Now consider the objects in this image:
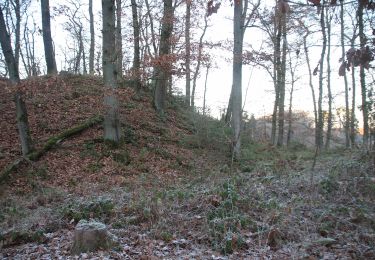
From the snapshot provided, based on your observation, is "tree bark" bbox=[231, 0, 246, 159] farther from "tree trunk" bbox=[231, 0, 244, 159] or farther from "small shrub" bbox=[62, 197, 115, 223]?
"small shrub" bbox=[62, 197, 115, 223]

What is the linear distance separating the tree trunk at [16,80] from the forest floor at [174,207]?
1.95ft

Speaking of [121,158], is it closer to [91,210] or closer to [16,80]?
[16,80]

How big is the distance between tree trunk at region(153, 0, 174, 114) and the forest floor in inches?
115

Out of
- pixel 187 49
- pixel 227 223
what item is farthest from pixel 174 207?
pixel 187 49

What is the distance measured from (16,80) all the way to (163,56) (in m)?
5.88

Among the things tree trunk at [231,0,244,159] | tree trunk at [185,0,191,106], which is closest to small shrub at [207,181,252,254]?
tree trunk at [231,0,244,159]

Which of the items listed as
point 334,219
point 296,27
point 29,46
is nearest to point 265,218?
point 334,219

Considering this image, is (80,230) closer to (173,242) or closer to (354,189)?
(173,242)

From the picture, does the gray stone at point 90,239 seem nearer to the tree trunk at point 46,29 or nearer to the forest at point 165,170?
the forest at point 165,170

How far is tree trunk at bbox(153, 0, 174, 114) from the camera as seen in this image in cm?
1609

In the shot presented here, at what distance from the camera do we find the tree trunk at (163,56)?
16.1 meters

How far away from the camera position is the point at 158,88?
1891 centimetres

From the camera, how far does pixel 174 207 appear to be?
7.70 metres

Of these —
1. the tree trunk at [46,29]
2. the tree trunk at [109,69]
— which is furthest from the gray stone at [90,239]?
the tree trunk at [46,29]
